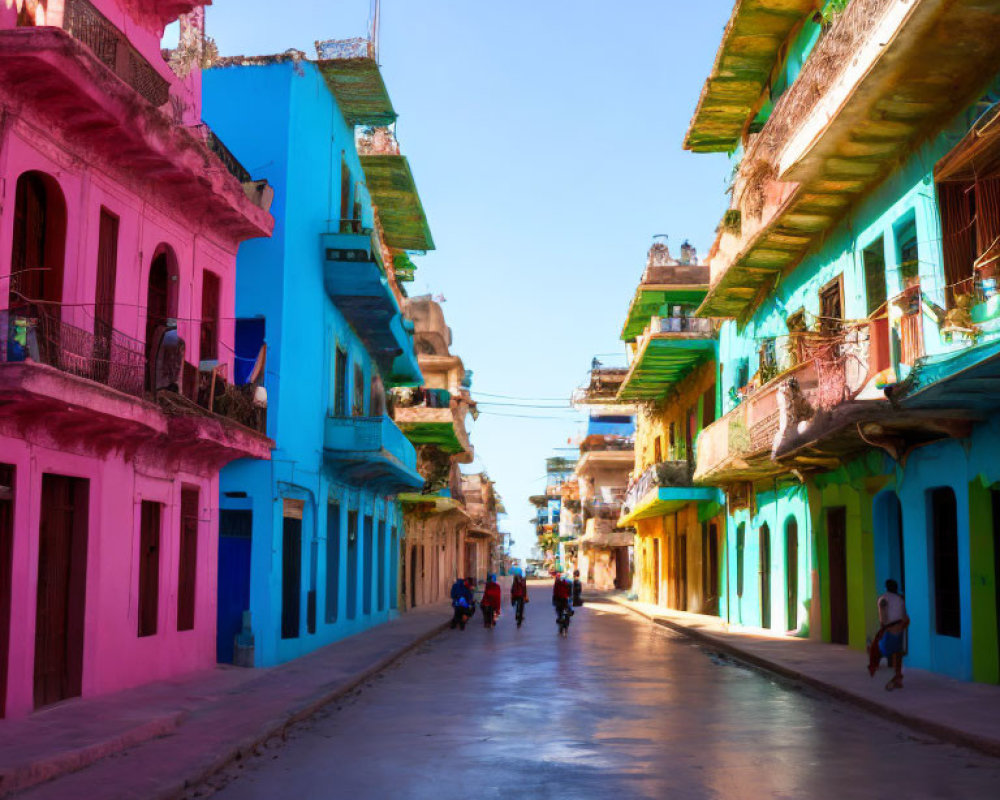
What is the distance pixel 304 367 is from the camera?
21.6m

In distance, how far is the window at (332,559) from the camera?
24.7 m

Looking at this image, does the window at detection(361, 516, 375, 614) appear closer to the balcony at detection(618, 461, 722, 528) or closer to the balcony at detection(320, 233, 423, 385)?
the balcony at detection(320, 233, 423, 385)

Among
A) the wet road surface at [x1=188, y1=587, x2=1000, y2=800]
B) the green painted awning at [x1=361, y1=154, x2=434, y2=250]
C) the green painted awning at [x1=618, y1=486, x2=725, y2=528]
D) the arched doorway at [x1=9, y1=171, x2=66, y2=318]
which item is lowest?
the wet road surface at [x1=188, y1=587, x2=1000, y2=800]

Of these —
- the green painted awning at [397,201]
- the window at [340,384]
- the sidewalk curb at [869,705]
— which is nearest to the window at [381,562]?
the window at [340,384]

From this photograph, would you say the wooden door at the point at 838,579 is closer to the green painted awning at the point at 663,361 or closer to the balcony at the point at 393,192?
the green painted awning at the point at 663,361

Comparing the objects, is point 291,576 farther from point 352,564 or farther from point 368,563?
point 368,563

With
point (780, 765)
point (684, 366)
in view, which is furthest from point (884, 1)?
point (684, 366)

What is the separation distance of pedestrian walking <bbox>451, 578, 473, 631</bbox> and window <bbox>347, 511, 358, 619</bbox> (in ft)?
12.2

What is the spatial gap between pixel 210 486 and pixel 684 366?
69.8 ft

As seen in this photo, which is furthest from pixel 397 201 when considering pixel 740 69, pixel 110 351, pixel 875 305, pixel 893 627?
pixel 893 627

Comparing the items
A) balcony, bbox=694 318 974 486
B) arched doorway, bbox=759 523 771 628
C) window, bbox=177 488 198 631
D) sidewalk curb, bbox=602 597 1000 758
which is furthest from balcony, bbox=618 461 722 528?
window, bbox=177 488 198 631

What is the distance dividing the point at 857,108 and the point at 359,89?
11.2 m

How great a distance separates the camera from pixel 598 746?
10.2 meters

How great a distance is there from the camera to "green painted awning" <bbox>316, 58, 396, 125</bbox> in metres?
22.3
